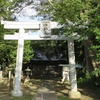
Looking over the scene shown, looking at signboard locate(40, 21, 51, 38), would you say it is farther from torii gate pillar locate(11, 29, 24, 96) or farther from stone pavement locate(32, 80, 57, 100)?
stone pavement locate(32, 80, 57, 100)

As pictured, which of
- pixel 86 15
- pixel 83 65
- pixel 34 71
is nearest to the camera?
pixel 86 15

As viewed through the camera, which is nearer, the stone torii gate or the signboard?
the stone torii gate

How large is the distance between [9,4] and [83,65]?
454 inches

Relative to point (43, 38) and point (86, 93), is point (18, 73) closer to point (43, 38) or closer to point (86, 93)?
point (43, 38)

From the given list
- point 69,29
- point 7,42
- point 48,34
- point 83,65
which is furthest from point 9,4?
point 83,65

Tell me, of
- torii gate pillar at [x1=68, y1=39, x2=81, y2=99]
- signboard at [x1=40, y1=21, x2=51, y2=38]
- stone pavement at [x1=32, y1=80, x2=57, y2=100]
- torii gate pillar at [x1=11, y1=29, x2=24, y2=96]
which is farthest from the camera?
signboard at [x1=40, y1=21, x2=51, y2=38]

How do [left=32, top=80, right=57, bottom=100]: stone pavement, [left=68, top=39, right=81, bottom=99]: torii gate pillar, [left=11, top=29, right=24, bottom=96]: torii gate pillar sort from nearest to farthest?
[left=32, top=80, right=57, bottom=100]: stone pavement → [left=68, top=39, right=81, bottom=99]: torii gate pillar → [left=11, top=29, right=24, bottom=96]: torii gate pillar

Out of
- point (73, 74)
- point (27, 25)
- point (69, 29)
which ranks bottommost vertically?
point (73, 74)

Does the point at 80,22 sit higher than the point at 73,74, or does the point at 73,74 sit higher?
the point at 80,22

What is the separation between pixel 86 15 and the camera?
8.62 m

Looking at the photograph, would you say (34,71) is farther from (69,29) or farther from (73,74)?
(69,29)

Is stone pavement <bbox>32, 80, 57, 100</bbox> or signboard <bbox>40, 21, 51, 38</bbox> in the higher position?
signboard <bbox>40, 21, 51, 38</bbox>

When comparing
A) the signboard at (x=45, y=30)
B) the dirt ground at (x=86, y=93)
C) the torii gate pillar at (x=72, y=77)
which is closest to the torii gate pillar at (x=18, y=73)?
the signboard at (x=45, y=30)

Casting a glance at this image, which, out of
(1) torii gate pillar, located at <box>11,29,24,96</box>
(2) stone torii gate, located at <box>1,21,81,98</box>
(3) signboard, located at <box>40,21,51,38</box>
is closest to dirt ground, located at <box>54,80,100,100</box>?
(2) stone torii gate, located at <box>1,21,81,98</box>
